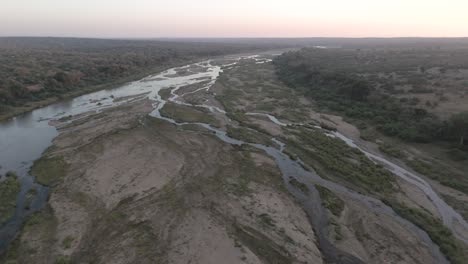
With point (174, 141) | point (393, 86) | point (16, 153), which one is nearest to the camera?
point (16, 153)

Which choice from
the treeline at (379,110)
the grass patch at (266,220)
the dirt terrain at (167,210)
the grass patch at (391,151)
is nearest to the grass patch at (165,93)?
the dirt terrain at (167,210)

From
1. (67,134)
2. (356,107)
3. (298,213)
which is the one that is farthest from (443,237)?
(67,134)

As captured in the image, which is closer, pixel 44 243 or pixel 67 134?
pixel 44 243

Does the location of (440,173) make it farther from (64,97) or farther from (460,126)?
(64,97)

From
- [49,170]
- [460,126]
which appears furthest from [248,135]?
[460,126]

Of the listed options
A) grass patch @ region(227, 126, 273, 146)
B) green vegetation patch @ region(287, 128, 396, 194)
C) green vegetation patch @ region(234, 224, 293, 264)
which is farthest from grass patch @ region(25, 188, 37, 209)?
green vegetation patch @ region(287, 128, 396, 194)

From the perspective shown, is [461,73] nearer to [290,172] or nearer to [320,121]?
[320,121]

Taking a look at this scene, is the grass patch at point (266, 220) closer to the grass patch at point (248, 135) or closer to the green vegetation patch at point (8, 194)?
the grass patch at point (248, 135)
